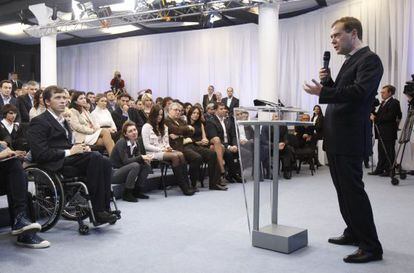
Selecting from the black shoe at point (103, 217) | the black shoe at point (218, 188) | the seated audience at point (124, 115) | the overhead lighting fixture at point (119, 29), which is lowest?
the black shoe at point (218, 188)

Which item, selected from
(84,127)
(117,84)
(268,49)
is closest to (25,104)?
(84,127)

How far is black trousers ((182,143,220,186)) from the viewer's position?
5121 mm

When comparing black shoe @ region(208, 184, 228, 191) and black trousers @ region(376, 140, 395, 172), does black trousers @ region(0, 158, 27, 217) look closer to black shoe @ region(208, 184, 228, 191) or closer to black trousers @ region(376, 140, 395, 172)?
black shoe @ region(208, 184, 228, 191)

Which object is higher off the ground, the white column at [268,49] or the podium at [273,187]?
the white column at [268,49]

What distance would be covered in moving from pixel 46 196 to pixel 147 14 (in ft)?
20.6

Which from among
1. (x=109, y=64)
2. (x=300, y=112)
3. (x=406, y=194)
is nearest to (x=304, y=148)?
(x=406, y=194)

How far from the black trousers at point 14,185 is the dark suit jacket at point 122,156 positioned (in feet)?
5.55

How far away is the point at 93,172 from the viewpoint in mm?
3131

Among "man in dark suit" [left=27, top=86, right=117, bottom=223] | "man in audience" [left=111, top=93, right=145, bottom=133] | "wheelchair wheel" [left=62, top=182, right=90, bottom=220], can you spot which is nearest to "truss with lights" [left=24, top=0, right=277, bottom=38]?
"man in audience" [left=111, top=93, right=145, bottom=133]

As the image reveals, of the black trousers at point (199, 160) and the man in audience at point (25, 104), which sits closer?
the black trousers at point (199, 160)

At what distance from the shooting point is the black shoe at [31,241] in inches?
108

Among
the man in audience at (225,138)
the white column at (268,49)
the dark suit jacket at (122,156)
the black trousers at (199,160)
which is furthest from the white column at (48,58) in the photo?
the dark suit jacket at (122,156)

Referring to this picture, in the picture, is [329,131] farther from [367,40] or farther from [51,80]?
[51,80]

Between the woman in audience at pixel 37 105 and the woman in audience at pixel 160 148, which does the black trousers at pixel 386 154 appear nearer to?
the woman in audience at pixel 160 148
